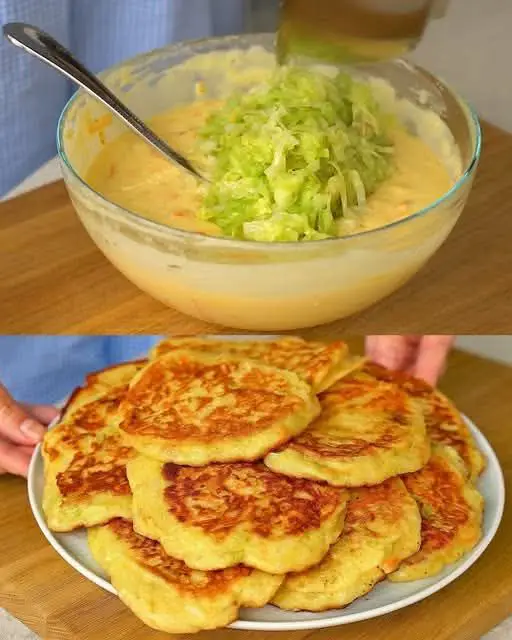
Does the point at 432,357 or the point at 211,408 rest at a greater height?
the point at 211,408

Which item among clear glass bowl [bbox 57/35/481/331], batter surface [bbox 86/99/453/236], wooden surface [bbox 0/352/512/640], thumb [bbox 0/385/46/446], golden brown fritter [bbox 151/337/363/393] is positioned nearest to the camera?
clear glass bowl [bbox 57/35/481/331]

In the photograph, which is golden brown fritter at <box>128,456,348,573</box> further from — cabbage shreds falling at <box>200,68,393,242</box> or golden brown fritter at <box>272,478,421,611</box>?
cabbage shreds falling at <box>200,68,393,242</box>

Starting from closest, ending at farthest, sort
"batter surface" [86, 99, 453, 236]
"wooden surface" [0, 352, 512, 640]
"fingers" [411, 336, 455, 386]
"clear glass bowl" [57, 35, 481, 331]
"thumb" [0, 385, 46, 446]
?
"clear glass bowl" [57, 35, 481, 331] → "batter surface" [86, 99, 453, 236] → "wooden surface" [0, 352, 512, 640] → "thumb" [0, 385, 46, 446] → "fingers" [411, 336, 455, 386]

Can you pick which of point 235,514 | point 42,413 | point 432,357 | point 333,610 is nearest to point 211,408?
point 235,514

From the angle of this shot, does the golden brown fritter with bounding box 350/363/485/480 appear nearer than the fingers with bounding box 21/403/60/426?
Yes

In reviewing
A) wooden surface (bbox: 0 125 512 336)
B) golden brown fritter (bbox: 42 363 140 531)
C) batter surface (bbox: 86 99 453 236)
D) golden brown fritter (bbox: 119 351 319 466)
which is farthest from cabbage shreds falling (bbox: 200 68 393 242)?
golden brown fritter (bbox: 42 363 140 531)

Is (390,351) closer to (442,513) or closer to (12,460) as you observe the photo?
(442,513)

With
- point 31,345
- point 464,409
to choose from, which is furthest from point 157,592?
point 31,345

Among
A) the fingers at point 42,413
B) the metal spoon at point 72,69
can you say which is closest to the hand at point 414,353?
the fingers at point 42,413
